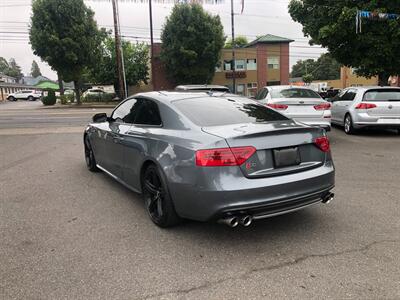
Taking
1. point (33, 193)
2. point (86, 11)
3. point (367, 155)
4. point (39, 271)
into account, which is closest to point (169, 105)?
point (39, 271)

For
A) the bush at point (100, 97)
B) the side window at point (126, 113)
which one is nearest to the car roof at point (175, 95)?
the side window at point (126, 113)

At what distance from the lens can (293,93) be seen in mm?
9977

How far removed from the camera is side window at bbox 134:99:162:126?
181 inches

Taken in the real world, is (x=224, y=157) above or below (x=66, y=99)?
above

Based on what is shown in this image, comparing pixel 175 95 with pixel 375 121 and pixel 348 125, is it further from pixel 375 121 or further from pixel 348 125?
pixel 348 125

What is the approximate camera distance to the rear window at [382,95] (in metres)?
10.7

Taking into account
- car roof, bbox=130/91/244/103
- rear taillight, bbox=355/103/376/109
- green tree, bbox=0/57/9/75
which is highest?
green tree, bbox=0/57/9/75

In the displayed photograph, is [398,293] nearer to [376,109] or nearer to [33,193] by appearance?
[33,193]

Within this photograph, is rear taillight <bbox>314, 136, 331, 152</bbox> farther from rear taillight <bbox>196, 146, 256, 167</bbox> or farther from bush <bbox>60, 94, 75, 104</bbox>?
bush <bbox>60, 94, 75, 104</bbox>

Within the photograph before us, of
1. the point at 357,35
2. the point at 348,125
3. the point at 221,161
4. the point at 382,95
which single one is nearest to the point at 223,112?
the point at 221,161

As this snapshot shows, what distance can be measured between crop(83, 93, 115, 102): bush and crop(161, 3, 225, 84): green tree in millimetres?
6696

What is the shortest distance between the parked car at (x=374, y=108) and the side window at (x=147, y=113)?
7871 mm

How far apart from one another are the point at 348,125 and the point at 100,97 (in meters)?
32.8

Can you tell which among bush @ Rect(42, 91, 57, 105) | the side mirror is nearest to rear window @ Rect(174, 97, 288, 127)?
the side mirror
